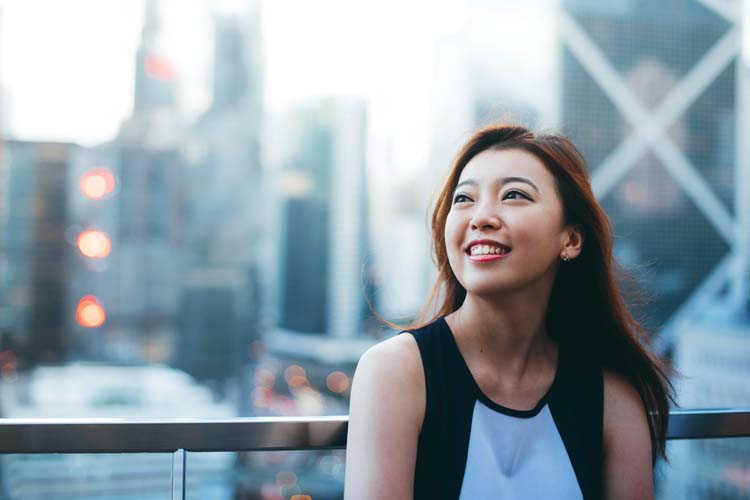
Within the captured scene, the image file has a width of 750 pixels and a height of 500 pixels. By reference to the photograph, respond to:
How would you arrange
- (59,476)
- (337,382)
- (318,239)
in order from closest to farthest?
(59,476), (337,382), (318,239)

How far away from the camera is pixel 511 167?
1.11 m

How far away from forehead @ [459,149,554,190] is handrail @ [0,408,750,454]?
0.46 metres

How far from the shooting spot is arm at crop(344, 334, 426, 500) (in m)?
0.98

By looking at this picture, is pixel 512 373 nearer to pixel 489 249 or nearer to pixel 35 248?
pixel 489 249

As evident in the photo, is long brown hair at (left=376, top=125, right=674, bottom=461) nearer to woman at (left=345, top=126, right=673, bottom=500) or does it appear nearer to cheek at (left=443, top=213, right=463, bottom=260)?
woman at (left=345, top=126, right=673, bottom=500)

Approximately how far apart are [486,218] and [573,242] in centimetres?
19

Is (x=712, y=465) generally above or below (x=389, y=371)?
below

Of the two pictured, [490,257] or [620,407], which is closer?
[490,257]

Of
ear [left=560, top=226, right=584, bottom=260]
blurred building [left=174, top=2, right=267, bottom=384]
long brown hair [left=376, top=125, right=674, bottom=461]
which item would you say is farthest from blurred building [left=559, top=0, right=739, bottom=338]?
ear [left=560, top=226, right=584, bottom=260]

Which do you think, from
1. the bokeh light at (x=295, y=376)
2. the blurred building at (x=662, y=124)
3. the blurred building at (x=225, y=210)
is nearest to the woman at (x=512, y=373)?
the blurred building at (x=225, y=210)

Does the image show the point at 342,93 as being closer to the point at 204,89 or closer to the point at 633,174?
the point at 633,174

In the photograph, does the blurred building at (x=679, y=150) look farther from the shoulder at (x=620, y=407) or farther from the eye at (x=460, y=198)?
the eye at (x=460, y=198)

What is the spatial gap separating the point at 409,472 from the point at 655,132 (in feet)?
159

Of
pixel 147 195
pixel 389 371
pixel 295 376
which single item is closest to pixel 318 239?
pixel 295 376
